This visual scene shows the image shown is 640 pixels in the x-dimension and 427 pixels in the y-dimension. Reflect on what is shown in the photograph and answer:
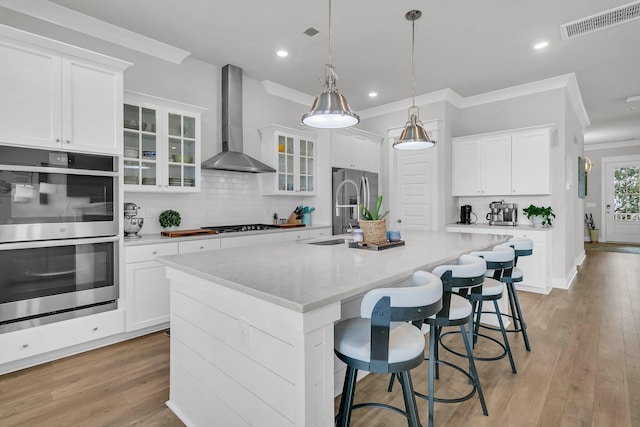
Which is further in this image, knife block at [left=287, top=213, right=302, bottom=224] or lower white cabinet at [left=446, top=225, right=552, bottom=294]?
knife block at [left=287, top=213, right=302, bottom=224]

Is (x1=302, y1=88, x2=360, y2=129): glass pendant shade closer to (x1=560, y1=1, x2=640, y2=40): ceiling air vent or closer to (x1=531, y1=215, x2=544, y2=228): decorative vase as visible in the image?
(x1=560, y1=1, x2=640, y2=40): ceiling air vent

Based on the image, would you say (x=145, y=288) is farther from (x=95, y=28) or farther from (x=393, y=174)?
(x=393, y=174)

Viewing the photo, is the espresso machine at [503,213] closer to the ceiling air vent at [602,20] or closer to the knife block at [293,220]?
the ceiling air vent at [602,20]

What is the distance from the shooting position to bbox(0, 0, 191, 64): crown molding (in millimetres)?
2869

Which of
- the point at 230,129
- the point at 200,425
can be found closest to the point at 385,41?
the point at 230,129

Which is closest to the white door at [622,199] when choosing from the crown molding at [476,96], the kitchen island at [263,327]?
the crown molding at [476,96]

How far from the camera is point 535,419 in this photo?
188 cm

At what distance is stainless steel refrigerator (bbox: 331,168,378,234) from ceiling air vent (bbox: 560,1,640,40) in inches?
116

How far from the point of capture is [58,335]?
2.59 meters

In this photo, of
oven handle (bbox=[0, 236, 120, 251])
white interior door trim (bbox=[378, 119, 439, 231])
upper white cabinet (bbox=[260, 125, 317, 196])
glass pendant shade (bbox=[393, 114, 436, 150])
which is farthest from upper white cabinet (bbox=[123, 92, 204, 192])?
white interior door trim (bbox=[378, 119, 439, 231])

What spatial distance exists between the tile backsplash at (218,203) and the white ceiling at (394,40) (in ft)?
4.73

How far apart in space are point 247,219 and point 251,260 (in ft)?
8.93

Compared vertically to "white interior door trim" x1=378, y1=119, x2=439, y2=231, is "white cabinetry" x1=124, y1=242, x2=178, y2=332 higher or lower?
lower

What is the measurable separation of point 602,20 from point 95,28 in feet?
15.5
